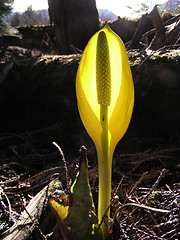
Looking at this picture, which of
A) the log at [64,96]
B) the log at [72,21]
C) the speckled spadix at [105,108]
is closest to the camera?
the speckled spadix at [105,108]

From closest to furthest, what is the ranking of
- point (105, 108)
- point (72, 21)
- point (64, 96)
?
point (105, 108)
point (64, 96)
point (72, 21)

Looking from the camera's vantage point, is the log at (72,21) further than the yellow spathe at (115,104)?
Yes

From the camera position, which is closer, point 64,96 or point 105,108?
point 105,108

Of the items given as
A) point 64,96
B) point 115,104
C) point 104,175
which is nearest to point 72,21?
point 64,96

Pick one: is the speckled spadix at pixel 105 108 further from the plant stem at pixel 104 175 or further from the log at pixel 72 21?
the log at pixel 72 21

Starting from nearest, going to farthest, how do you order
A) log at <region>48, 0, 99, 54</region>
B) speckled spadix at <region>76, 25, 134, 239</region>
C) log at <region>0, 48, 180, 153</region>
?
speckled spadix at <region>76, 25, 134, 239</region> < log at <region>0, 48, 180, 153</region> < log at <region>48, 0, 99, 54</region>

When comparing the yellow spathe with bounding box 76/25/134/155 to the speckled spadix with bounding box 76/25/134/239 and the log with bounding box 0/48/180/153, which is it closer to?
the speckled spadix with bounding box 76/25/134/239

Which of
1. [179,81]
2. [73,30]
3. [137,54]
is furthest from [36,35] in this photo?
[179,81]

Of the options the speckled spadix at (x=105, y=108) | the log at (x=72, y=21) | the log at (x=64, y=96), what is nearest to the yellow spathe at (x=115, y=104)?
the speckled spadix at (x=105, y=108)

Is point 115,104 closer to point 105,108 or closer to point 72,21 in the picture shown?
point 105,108

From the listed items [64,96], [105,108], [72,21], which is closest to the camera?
[105,108]

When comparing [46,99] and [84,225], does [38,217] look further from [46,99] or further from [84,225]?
[46,99]

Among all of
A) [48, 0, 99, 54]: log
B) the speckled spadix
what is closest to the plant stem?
the speckled spadix
